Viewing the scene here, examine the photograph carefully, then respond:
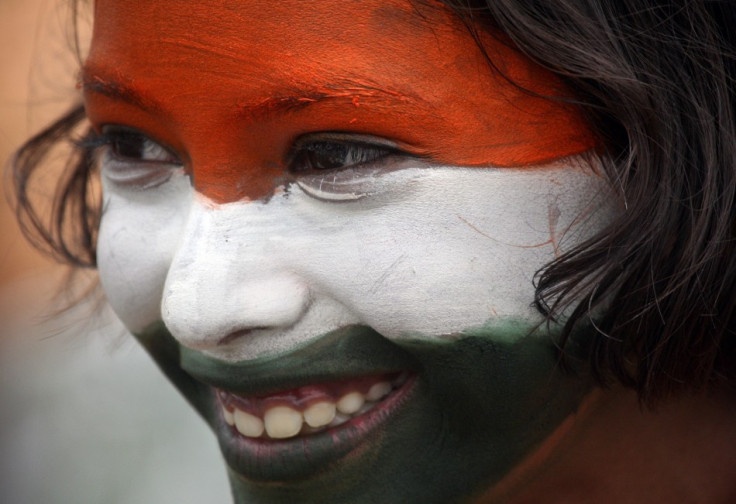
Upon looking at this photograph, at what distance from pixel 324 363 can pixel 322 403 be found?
0.08m

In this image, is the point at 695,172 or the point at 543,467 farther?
the point at 543,467

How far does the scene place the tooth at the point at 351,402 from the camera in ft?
4.03

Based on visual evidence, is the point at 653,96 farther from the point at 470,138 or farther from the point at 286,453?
the point at 286,453

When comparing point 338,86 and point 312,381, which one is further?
point 312,381

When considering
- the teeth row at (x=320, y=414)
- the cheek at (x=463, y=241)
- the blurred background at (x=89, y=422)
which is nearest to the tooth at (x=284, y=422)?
the teeth row at (x=320, y=414)

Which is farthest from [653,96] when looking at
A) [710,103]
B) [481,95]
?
[481,95]

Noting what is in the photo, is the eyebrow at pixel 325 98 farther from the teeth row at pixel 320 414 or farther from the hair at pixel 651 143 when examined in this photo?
the teeth row at pixel 320 414

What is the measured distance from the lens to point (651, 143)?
108 cm

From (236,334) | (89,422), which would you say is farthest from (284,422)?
(89,422)

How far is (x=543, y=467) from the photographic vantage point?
1.24 meters

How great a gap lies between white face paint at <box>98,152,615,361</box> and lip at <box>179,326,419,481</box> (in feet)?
0.07

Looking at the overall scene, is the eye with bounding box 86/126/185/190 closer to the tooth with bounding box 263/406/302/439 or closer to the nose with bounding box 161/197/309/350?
the nose with bounding box 161/197/309/350

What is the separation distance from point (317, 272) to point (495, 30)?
14.2 inches

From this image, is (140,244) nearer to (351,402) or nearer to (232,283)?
(232,283)
